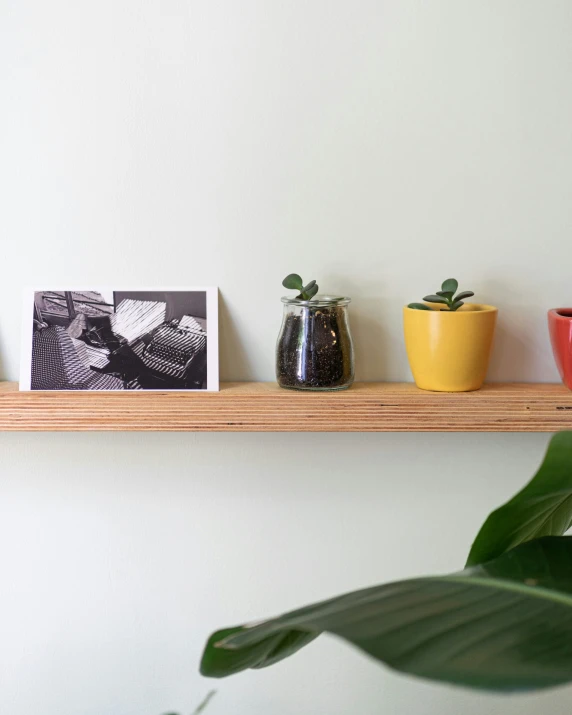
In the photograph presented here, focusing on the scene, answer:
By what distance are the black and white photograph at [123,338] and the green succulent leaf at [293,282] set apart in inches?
4.3

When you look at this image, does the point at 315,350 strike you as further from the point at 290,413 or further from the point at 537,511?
the point at 537,511

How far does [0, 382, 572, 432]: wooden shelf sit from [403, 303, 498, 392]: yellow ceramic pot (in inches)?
1.3

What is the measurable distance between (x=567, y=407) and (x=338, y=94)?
0.50 m

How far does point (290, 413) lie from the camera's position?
0.87 metres

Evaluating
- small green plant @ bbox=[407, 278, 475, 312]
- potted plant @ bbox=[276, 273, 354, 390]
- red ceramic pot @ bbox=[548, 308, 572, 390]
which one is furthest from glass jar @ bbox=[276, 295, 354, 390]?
red ceramic pot @ bbox=[548, 308, 572, 390]

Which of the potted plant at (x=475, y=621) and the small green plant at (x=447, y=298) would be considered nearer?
the potted plant at (x=475, y=621)

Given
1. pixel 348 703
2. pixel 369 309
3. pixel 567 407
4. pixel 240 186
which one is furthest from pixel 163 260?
pixel 348 703

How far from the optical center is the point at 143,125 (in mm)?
940

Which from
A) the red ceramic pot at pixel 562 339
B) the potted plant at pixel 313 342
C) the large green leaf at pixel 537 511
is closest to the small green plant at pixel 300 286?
the potted plant at pixel 313 342

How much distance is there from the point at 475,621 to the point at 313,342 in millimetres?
638

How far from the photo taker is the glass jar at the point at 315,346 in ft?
2.95

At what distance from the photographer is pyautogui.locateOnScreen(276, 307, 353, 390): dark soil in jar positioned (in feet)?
2.95

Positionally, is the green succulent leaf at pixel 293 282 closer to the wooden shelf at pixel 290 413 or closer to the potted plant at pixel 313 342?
the potted plant at pixel 313 342

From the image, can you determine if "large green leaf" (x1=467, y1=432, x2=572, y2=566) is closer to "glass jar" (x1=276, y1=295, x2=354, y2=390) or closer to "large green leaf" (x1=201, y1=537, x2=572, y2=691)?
"large green leaf" (x1=201, y1=537, x2=572, y2=691)
